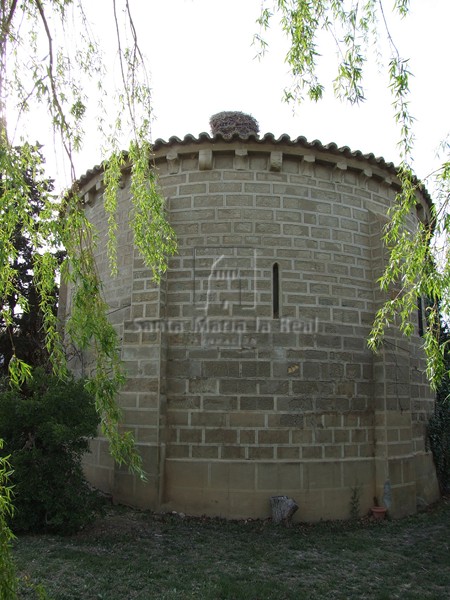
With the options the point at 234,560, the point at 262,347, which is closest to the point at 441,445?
the point at 262,347

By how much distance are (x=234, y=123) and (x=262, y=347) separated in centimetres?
460

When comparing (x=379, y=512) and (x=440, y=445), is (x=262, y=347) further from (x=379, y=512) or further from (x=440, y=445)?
(x=440, y=445)

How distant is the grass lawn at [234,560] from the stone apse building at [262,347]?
45cm

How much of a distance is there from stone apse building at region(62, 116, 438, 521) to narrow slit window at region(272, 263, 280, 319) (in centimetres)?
2

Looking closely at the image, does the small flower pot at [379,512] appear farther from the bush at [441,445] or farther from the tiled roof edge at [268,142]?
the tiled roof edge at [268,142]

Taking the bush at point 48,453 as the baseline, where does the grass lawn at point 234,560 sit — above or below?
below

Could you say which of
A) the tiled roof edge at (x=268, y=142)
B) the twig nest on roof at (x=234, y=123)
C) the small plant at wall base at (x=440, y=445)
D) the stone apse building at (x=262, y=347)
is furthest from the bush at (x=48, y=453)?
the twig nest on roof at (x=234, y=123)

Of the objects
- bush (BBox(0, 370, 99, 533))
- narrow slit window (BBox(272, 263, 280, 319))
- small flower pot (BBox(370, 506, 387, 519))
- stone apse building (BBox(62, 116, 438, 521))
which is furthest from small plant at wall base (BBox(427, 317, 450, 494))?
bush (BBox(0, 370, 99, 533))

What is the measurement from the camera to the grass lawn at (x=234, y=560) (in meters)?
4.25

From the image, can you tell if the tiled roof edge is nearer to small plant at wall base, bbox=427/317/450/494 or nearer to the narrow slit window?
the narrow slit window

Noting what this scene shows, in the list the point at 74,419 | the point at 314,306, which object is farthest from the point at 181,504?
the point at 314,306

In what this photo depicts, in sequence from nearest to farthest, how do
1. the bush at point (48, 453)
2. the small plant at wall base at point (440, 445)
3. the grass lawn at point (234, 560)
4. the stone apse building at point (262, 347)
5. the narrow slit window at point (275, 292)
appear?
the grass lawn at point (234, 560)
the bush at point (48, 453)
the stone apse building at point (262, 347)
the narrow slit window at point (275, 292)
the small plant at wall base at point (440, 445)

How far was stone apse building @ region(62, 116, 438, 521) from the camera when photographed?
21.4 ft

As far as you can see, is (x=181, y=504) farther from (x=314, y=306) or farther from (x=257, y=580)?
(x=314, y=306)
